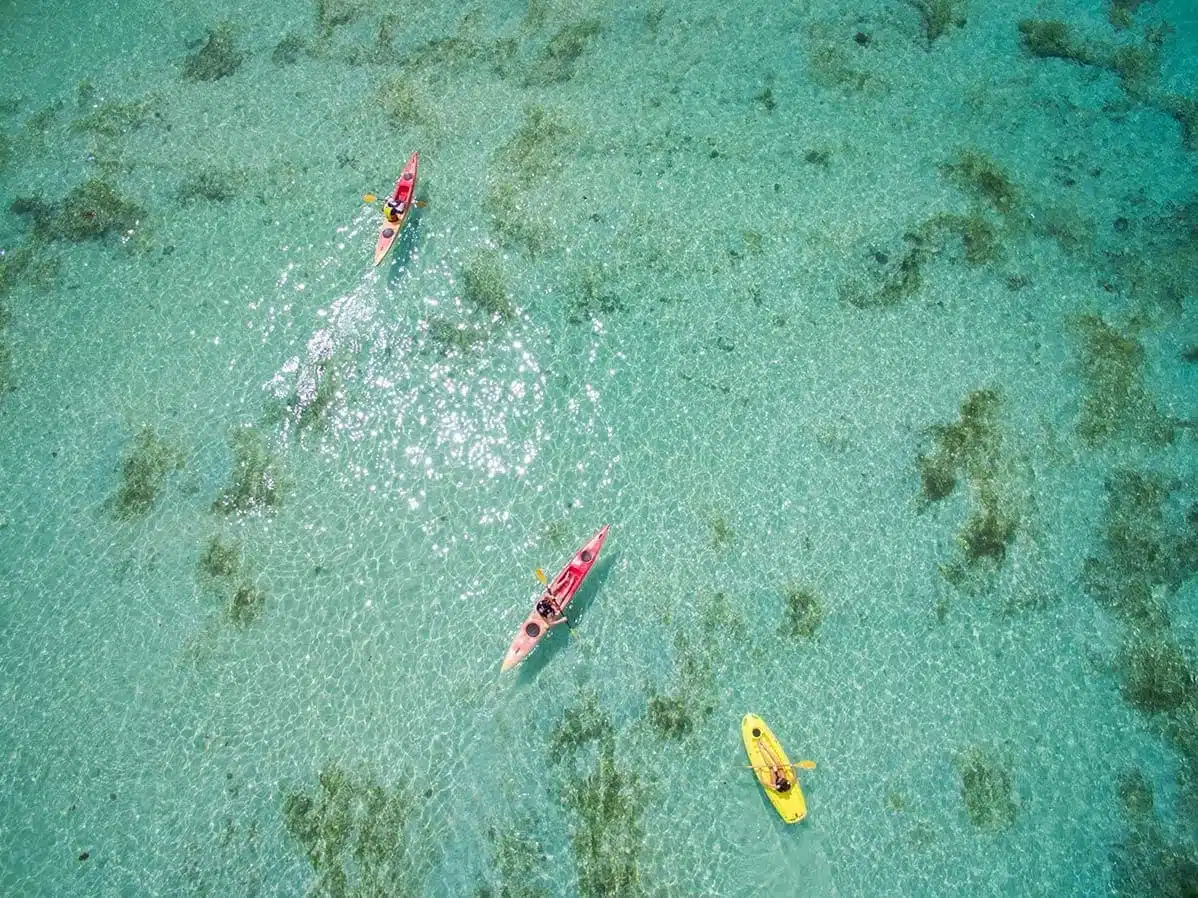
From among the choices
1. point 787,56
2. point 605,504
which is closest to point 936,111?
point 787,56

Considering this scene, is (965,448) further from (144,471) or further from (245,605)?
(144,471)

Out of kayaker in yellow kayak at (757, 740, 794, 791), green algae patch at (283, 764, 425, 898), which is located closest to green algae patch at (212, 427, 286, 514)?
green algae patch at (283, 764, 425, 898)

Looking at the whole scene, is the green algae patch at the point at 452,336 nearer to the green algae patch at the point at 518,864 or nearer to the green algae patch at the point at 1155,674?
the green algae patch at the point at 518,864

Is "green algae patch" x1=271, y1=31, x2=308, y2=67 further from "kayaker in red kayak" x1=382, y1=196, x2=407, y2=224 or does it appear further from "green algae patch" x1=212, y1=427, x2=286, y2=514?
"green algae patch" x1=212, y1=427, x2=286, y2=514

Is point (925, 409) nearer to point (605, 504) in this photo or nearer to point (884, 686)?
point (884, 686)

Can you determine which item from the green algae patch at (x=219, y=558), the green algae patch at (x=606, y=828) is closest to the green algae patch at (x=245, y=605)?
the green algae patch at (x=219, y=558)

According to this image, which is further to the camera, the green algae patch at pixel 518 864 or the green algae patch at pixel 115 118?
the green algae patch at pixel 115 118
